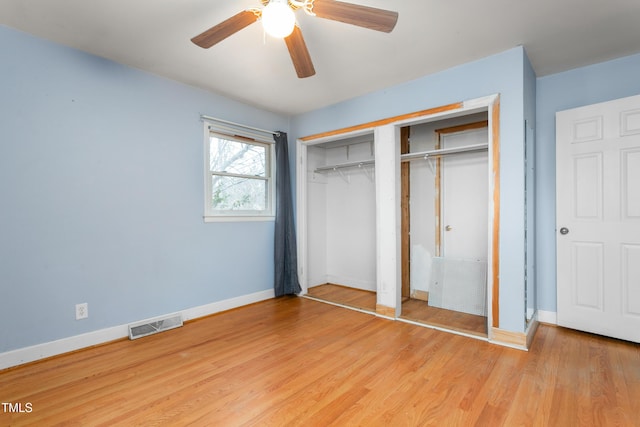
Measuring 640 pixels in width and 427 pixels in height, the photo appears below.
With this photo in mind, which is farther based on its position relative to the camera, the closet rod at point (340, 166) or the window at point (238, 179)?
the closet rod at point (340, 166)

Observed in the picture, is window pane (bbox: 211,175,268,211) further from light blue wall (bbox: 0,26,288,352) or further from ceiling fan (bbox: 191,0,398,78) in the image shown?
ceiling fan (bbox: 191,0,398,78)

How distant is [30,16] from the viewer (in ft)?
6.91

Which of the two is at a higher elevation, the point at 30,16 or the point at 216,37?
the point at 30,16

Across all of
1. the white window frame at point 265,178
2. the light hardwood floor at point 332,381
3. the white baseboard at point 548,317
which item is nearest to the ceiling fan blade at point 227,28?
the white window frame at point 265,178

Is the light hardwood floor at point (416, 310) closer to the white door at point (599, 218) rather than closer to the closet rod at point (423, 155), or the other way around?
the white door at point (599, 218)

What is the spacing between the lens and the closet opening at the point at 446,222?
3.39 m

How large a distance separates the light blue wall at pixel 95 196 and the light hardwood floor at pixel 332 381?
17.0 inches

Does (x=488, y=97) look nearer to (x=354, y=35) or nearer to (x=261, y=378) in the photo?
(x=354, y=35)

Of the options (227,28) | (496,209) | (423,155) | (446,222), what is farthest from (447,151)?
(227,28)

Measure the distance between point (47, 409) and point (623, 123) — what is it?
4655 mm

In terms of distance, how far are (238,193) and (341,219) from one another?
1.69 metres

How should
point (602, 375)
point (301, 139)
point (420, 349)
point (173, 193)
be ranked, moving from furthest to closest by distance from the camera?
point (301, 139), point (173, 193), point (420, 349), point (602, 375)

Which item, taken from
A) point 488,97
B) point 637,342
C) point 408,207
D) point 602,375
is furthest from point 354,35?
point 637,342

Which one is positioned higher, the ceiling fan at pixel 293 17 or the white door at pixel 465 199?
the ceiling fan at pixel 293 17
